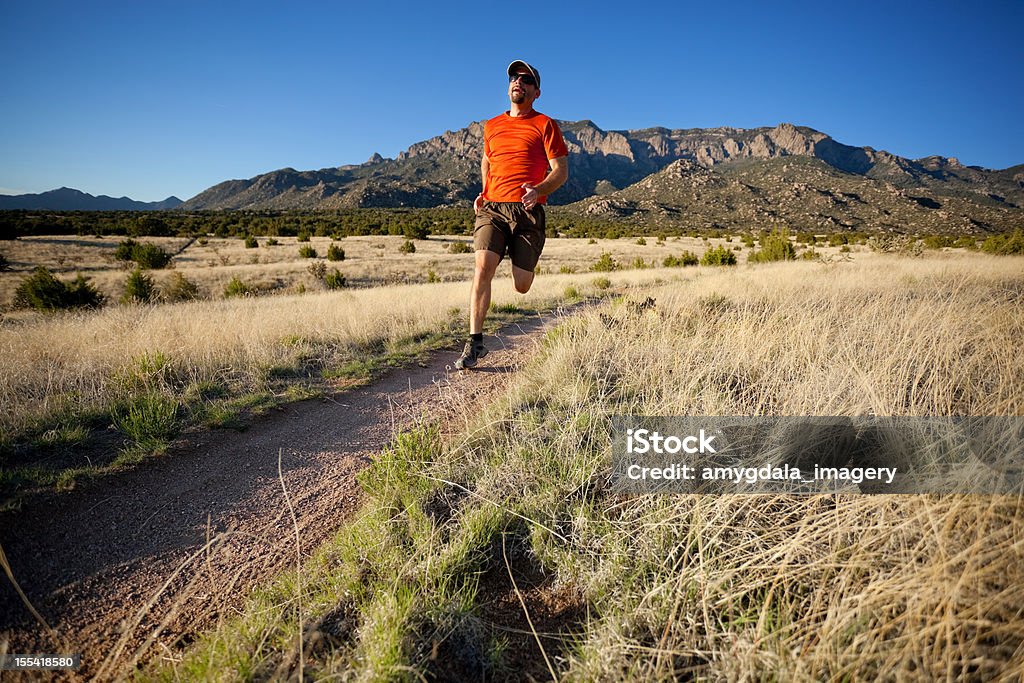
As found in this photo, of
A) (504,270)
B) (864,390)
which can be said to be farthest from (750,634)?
(504,270)

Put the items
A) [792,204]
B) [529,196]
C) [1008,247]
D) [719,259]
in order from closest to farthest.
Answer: [529,196], [1008,247], [719,259], [792,204]

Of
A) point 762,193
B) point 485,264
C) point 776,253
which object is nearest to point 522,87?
point 485,264

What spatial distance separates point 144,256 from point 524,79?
27462 millimetres

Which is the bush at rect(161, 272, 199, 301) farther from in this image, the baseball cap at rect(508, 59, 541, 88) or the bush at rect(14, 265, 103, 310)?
the baseball cap at rect(508, 59, 541, 88)

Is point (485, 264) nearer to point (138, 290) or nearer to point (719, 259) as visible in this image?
point (138, 290)

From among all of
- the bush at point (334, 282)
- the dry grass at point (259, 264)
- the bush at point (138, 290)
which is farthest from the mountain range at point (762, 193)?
the bush at point (138, 290)

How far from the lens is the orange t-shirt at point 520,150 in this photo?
14.5 ft

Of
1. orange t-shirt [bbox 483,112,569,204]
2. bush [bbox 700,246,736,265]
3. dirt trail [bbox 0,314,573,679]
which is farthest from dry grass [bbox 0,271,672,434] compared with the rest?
bush [bbox 700,246,736,265]

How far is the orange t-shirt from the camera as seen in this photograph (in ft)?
14.5

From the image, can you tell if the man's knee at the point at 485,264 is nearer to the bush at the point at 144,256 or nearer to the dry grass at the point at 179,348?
the dry grass at the point at 179,348

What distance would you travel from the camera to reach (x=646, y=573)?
156 centimetres

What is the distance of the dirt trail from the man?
191 centimetres

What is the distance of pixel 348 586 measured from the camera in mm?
1560

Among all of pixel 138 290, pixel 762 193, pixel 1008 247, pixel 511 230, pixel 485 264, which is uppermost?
pixel 762 193
